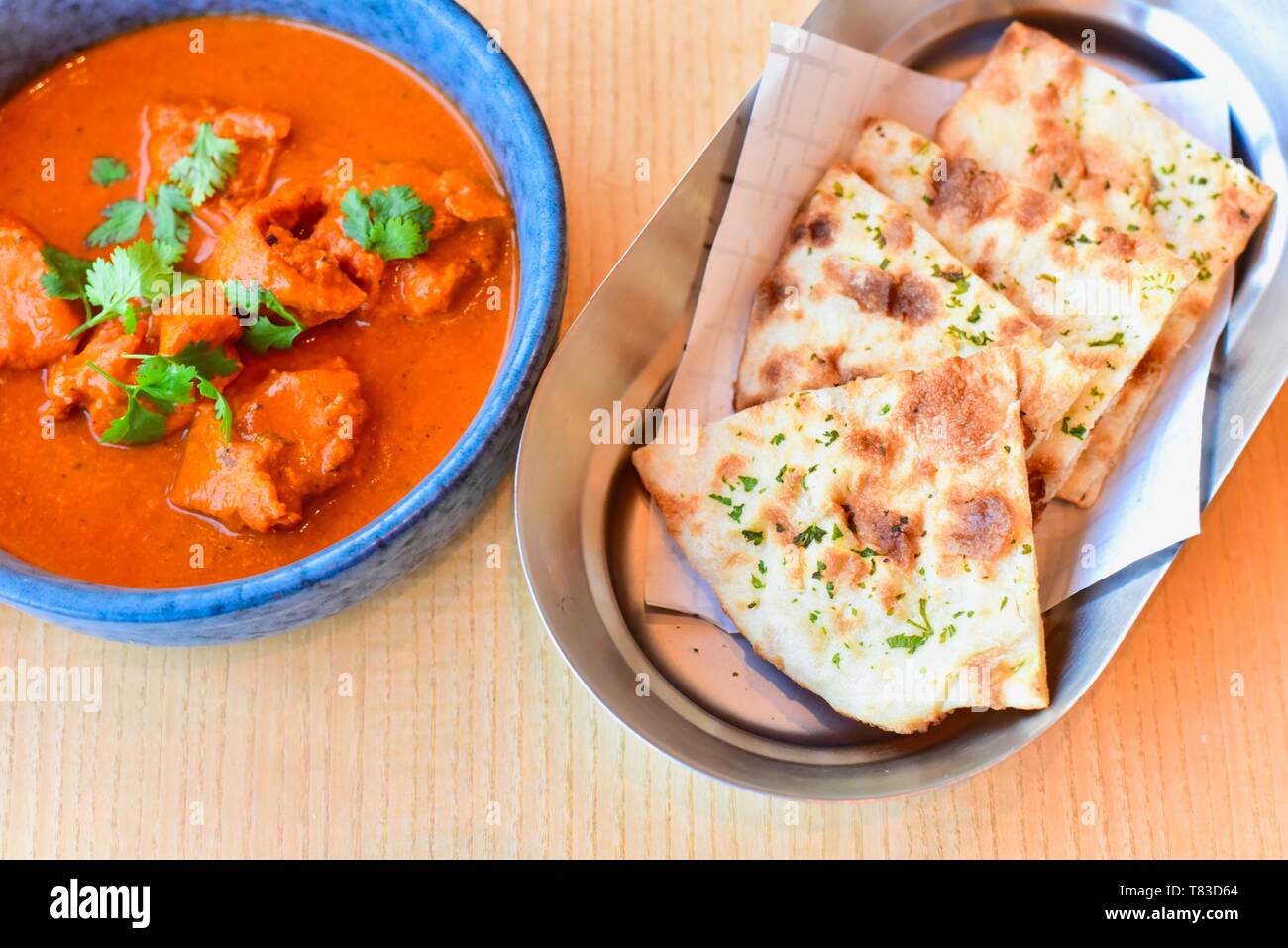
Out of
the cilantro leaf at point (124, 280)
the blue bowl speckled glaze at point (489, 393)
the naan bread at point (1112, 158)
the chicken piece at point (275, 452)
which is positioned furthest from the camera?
the naan bread at point (1112, 158)

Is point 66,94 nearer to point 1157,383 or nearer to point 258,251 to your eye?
point 258,251

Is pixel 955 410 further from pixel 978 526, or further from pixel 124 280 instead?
pixel 124 280

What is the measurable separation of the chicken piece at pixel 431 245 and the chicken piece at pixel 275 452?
195mm

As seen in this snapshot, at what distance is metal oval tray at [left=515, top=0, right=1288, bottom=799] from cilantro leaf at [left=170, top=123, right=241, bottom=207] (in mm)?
794

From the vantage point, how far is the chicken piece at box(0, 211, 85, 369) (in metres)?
2.31

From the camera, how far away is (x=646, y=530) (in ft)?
8.17

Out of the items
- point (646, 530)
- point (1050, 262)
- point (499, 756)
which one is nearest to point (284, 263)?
point (646, 530)

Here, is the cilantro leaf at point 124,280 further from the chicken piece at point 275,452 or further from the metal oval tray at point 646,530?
the metal oval tray at point 646,530

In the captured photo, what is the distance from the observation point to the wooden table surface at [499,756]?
2400 millimetres

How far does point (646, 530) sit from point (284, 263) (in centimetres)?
89

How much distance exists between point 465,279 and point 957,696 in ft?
4.08

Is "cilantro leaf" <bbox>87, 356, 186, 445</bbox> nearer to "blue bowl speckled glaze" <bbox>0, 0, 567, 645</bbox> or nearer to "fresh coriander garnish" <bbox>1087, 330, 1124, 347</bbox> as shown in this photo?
"blue bowl speckled glaze" <bbox>0, 0, 567, 645</bbox>

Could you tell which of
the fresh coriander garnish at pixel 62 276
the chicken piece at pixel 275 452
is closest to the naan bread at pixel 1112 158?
the chicken piece at pixel 275 452

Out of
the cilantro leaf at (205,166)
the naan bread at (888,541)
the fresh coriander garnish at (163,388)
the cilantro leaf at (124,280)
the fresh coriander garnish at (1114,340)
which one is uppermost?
the cilantro leaf at (205,166)
